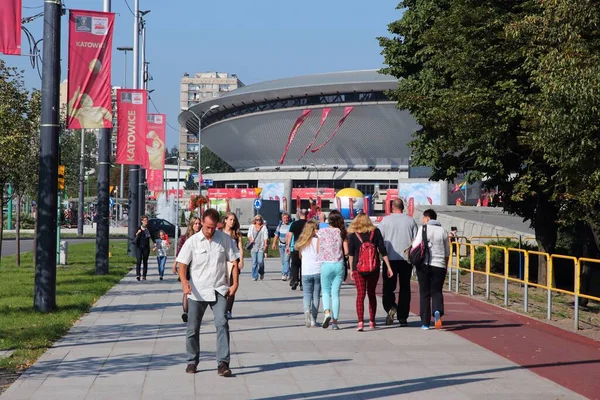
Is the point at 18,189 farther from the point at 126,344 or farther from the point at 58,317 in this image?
the point at 126,344

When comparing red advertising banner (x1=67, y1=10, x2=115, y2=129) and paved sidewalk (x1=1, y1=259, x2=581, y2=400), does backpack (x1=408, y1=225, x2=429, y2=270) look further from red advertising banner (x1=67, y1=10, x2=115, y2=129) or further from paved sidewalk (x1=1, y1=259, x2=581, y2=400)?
red advertising banner (x1=67, y1=10, x2=115, y2=129)

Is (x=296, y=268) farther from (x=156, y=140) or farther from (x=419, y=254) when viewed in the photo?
(x=156, y=140)

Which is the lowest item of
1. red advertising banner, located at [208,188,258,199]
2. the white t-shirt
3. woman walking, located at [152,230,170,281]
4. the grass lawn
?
the grass lawn

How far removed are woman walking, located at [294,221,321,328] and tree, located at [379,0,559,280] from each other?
23.7 feet

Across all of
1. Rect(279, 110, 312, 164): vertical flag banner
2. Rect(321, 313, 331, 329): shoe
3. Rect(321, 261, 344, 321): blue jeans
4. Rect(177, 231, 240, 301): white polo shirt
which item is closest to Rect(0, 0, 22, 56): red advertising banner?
Rect(177, 231, 240, 301): white polo shirt

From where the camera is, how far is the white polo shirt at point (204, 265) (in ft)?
30.6

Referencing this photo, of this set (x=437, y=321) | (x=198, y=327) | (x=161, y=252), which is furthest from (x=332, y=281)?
(x=161, y=252)

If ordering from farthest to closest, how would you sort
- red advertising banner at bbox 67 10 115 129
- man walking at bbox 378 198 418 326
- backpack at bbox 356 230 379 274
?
red advertising banner at bbox 67 10 115 129
man walking at bbox 378 198 418 326
backpack at bbox 356 230 379 274

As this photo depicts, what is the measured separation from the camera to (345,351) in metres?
11.1

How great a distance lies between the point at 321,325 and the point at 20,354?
4.78m

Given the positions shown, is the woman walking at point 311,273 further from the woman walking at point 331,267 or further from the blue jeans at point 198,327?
the blue jeans at point 198,327

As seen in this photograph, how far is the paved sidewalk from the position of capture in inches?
331

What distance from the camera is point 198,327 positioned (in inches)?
369

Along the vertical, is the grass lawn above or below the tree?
below
